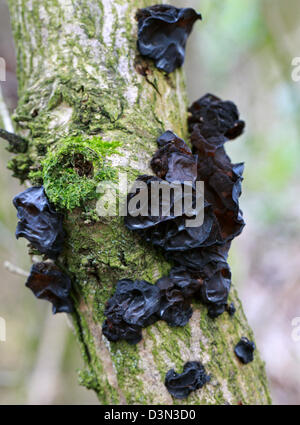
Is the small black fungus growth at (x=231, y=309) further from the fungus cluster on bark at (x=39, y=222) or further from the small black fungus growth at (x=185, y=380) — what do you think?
the fungus cluster on bark at (x=39, y=222)

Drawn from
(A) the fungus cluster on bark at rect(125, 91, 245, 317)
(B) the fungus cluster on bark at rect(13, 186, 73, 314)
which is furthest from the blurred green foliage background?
(A) the fungus cluster on bark at rect(125, 91, 245, 317)

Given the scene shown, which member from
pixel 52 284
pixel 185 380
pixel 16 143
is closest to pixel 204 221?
pixel 185 380

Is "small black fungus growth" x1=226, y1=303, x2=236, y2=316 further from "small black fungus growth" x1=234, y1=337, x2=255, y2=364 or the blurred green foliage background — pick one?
the blurred green foliage background

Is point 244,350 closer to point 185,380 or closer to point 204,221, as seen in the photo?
point 185,380
